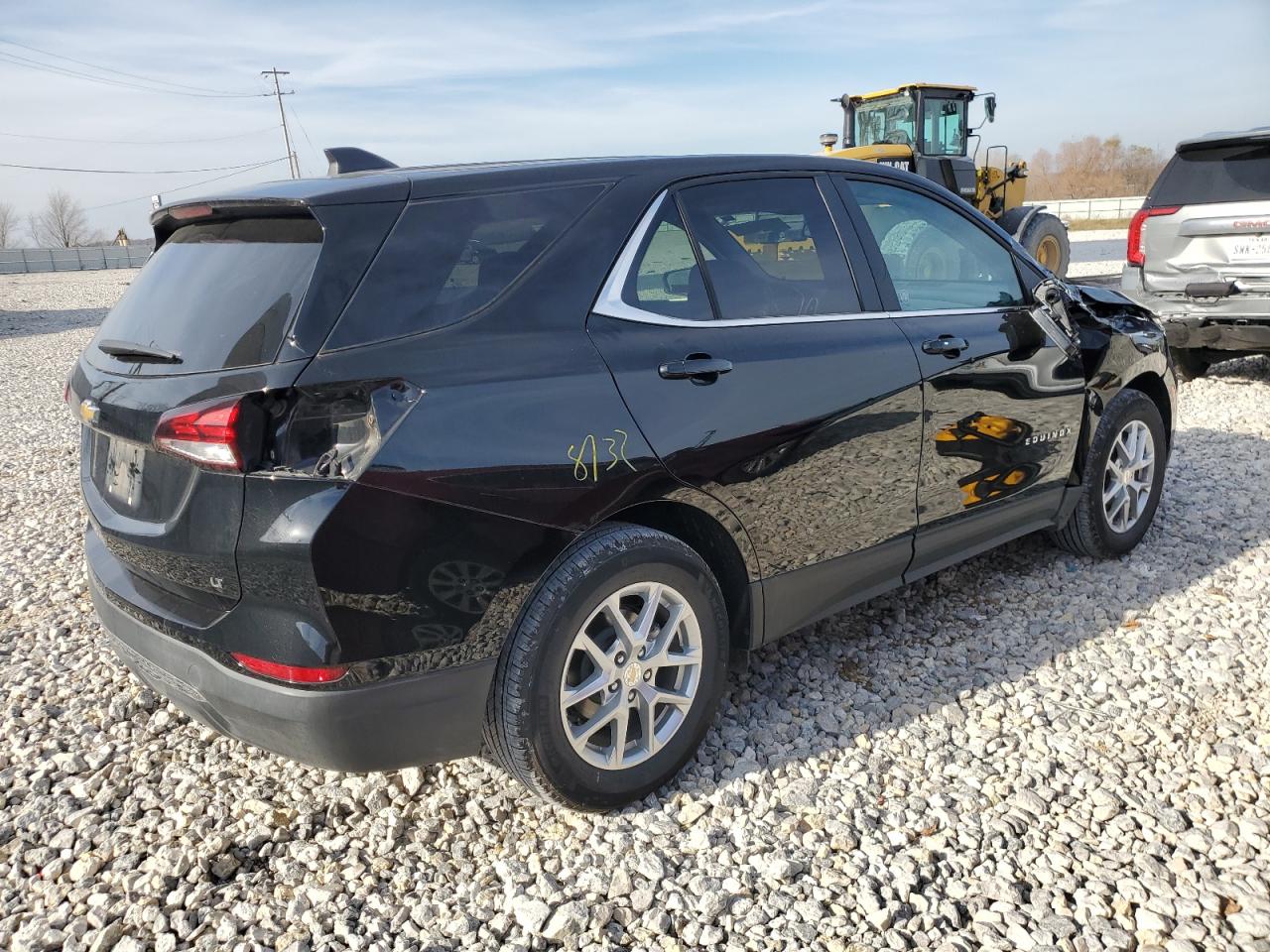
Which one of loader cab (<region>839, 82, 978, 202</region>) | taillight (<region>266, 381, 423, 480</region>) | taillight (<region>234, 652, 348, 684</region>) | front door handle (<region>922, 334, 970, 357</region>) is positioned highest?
loader cab (<region>839, 82, 978, 202</region>)

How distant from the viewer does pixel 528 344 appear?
95.6 inches

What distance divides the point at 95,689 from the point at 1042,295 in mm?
3952

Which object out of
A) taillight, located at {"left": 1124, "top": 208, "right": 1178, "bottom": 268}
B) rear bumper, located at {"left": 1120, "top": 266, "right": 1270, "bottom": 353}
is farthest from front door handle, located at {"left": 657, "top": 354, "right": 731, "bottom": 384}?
taillight, located at {"left": 1124, "top": 208, "right": 1178, "bottom": 268}

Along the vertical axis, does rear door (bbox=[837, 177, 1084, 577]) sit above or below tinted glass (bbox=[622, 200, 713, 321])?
below

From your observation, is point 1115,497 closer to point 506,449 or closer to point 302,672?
point 506,449

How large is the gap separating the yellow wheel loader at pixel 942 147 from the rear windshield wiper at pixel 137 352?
11982 mm

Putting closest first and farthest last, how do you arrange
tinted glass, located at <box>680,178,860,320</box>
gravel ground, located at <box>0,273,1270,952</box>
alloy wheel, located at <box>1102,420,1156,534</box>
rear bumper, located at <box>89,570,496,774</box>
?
rear bumper, located at <box>89,570,496,774</box> → gravel ground, located at <box>0,273,1270,952</box> → tinted glass, located at <box>680,178,860,320</box> → alloy wheel, located at <box>1102,420,1156,534</box>

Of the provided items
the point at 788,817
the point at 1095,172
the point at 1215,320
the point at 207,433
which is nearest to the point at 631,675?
the point at 788,817

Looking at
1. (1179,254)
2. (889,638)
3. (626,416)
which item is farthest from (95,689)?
(1179,254)

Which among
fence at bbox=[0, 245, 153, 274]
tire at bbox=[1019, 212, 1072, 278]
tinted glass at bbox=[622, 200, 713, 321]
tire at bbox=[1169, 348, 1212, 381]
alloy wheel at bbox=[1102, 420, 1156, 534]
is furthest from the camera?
fence at bbox=[0, 245, 153, 274]

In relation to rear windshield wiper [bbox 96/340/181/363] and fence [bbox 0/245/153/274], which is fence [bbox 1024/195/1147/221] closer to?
fence [bbox 0/245/153/274]

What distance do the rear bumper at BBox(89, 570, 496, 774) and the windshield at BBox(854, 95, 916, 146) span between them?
13.1 metres

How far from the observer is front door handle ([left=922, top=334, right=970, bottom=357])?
3.35 meters

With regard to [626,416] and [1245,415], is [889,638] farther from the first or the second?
[1245,415]
